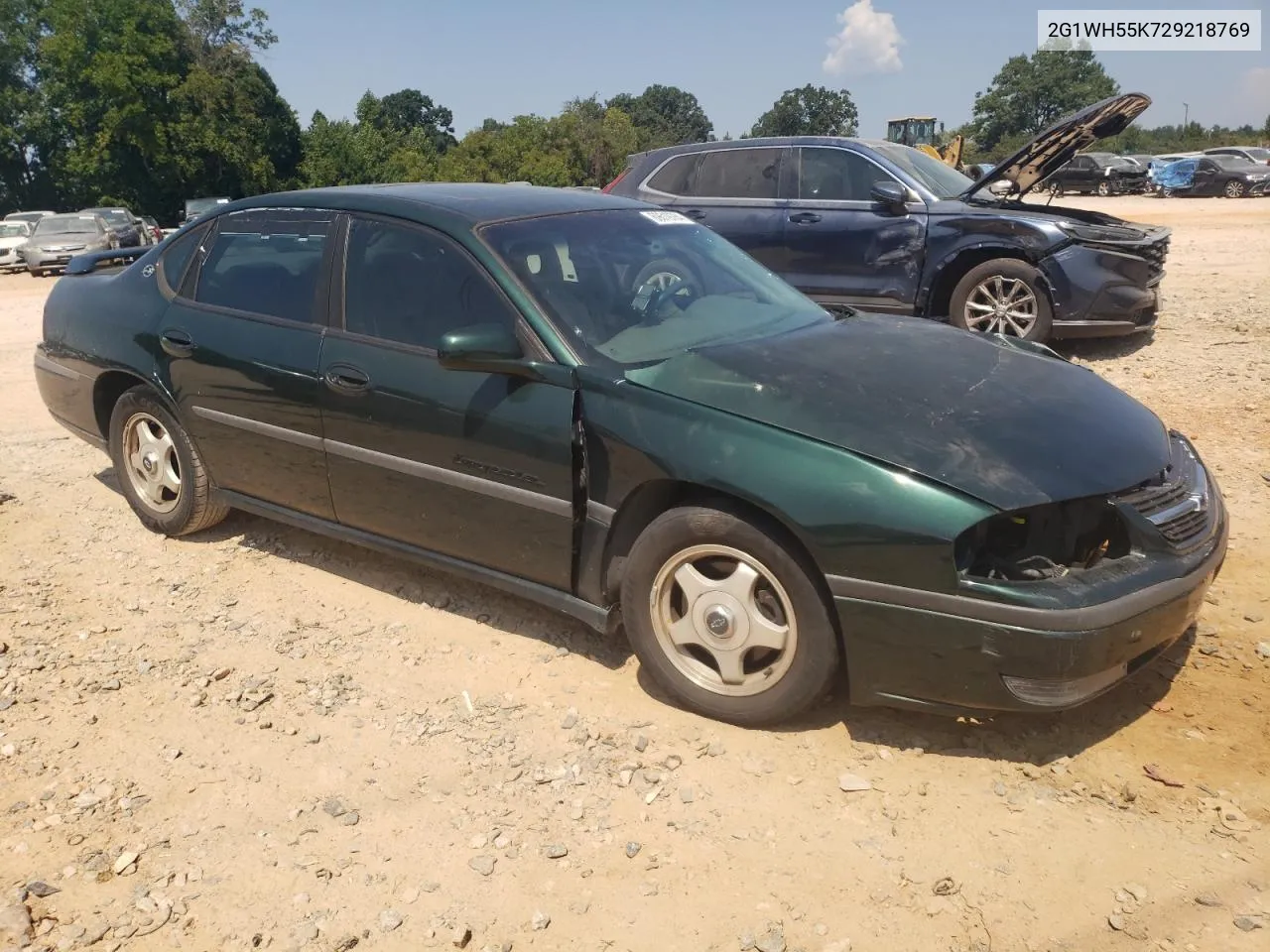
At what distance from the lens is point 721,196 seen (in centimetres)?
867

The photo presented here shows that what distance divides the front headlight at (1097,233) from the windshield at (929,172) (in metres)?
0.93

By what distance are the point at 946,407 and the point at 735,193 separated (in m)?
5.87

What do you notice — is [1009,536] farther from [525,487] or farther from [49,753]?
[49,753]

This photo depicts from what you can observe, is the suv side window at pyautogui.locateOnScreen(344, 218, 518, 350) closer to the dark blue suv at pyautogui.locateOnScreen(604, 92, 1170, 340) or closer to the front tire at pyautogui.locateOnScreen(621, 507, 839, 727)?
the front tire at pyautogui.locateOnScreen(621, 507, 839, 727)

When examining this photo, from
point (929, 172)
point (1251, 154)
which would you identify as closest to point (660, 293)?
point (929, 172)

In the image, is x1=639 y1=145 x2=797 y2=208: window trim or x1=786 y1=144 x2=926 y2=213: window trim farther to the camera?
x1=639 y1=145 x2=797 y2=208: window trim

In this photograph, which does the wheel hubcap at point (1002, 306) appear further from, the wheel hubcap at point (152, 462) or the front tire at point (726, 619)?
the wheel hubcap at point (152, 462)

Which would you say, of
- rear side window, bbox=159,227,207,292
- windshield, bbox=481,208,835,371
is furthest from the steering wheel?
rear side window, bbox=159,227,207,292

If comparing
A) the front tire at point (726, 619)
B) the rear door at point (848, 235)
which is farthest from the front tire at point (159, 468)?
the rear door at point (848, 235)

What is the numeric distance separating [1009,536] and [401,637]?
7.55ft

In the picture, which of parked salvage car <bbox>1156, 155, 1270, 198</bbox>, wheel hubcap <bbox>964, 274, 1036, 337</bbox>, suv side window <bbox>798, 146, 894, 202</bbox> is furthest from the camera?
parked salvage car <bbox>1156, 155, 1270, 198</bbox>

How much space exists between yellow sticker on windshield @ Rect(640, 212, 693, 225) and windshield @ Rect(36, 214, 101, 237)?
23.2 m

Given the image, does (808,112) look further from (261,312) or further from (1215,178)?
(261,312)

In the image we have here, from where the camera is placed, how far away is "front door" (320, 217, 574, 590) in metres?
3.44
